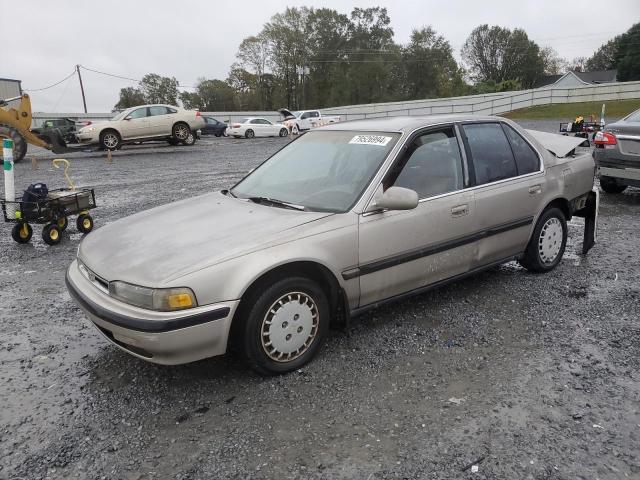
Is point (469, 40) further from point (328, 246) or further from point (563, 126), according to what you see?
point (328, 246)

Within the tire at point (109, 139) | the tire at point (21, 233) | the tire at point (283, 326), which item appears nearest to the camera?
the tire at point (283, 326)

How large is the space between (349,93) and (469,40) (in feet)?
97.8

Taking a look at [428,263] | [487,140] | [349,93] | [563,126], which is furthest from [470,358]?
[349,93]

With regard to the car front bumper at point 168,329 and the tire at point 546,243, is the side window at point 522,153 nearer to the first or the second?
the tire at point 546,243

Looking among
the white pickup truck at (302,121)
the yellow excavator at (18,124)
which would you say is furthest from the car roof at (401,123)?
the white pickup truck at (302,121)

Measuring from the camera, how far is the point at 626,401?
2.82 m

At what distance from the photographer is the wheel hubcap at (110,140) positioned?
1888cm

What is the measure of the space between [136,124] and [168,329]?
60.7 ft

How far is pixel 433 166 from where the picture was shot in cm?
384

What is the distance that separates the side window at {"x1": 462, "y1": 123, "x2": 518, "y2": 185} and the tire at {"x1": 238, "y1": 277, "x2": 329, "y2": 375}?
1798mm

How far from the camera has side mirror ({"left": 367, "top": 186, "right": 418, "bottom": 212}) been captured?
10.7 feet

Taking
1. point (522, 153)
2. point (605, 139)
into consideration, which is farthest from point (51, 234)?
point (605, 139)

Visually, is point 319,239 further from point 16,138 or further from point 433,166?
point 16,138

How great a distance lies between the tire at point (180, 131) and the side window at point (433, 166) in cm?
1806
